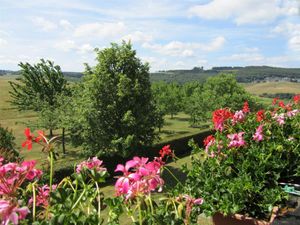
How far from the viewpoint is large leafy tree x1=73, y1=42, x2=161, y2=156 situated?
18219 millimetres

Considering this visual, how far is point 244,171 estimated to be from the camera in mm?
3297

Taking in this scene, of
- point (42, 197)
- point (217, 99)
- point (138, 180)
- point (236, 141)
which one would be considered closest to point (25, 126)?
point (217, 99)

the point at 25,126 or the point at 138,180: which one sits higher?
the point at 138,180

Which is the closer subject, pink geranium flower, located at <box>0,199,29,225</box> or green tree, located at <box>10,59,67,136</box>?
pink geranium flower, located at <box>0,199,29,225</box>

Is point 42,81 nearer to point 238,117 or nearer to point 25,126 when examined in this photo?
point 25,126

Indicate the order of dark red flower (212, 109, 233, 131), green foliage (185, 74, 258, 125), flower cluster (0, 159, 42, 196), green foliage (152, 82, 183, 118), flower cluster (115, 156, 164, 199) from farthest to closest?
green foliage (152, 82, 183, 118) < green foliage (185, 74, 258, 125) < dark red flower (212, 109, 233, 131) < flower cluster (115, 156, 164, 199) < flower cluster (0, 159, 42, 196)

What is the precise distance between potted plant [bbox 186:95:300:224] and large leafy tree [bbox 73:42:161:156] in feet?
45.7

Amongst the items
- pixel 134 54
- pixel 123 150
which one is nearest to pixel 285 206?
pixel 123 150

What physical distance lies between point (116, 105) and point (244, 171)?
51.7 feet

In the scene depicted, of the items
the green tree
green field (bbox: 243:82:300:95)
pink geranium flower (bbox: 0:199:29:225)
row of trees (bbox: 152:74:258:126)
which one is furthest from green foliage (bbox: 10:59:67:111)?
green field (bbox: 243:82:300:95)

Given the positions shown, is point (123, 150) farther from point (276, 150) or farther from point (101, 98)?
point (276, 150)

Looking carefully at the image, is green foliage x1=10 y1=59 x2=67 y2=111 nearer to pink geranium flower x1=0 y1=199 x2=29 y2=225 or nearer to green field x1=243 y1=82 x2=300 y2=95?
pink geranium flower x1=0 y1=199 x2=29 y2=225

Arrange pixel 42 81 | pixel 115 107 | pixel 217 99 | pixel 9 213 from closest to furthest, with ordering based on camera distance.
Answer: pixel 9 213
pixel 115 107
pixel 42 81
pixel 217 99

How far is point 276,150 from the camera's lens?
3.60m
